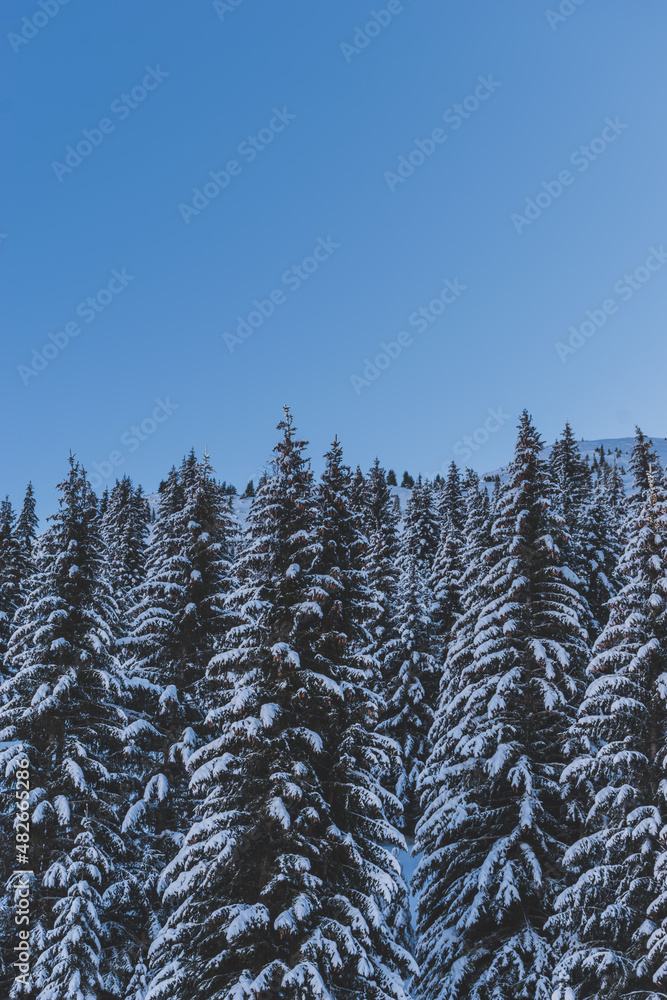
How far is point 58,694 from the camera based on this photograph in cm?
1766

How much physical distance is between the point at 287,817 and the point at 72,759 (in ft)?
23.8

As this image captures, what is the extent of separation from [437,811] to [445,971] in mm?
3489

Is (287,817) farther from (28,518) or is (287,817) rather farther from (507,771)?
(28,518)

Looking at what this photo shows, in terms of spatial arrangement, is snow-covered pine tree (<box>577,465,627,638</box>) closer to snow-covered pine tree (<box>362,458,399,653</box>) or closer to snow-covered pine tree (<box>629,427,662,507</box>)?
snow-covered pine tree (<box>629,427,662,507</box>)

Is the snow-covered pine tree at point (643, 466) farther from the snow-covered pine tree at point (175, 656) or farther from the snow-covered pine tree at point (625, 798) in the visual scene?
the snow-covered pine tree at point (175, 656)

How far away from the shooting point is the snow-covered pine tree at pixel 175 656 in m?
19.2

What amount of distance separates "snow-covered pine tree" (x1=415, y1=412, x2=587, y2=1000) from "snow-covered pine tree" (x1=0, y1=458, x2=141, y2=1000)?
25.7ft

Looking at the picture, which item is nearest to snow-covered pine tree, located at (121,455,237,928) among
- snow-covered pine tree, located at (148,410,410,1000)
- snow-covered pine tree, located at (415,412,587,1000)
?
snow-covered pine tree, located at (148,410,410,1000)

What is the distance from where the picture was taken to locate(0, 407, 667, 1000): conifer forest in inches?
536

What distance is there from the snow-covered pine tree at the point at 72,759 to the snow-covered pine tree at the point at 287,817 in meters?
2.20

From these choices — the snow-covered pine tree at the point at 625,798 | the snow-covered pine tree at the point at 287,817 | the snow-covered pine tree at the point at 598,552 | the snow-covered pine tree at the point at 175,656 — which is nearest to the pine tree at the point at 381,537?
the snow-covered pine tree at the point at 287,817

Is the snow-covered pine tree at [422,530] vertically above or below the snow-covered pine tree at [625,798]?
above

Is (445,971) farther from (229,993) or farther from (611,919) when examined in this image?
(229,993)

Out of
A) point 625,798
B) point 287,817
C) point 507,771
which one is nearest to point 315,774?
point 287,817
